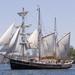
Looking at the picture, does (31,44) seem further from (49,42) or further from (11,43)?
(11,43)

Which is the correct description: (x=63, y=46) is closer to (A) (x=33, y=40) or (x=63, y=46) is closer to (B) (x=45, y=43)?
(B) (x=45, y=43)

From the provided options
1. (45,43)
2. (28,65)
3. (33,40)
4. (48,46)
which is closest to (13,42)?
(28,65)

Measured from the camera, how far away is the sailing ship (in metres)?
135

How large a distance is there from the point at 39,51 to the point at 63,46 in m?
6.51

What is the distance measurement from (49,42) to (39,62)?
6462 millimetres

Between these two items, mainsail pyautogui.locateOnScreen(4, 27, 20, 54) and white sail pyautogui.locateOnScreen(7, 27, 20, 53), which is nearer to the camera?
mainsail pyautogui.locateOnScreen(4, 27, 20, 54)

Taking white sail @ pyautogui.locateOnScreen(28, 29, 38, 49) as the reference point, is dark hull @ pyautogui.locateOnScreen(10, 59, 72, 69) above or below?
below

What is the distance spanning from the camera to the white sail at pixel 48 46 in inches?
5428

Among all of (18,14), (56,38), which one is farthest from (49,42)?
(18,14)

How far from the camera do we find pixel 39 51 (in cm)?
13875

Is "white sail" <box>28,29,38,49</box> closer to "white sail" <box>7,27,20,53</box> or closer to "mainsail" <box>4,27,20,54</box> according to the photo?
"white sail" <box>7,27,20,53</box>

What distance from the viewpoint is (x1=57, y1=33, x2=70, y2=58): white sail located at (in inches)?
5355

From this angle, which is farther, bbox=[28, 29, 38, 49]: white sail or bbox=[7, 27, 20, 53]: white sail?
bbox=[28, 29, 38, 49]: white sail

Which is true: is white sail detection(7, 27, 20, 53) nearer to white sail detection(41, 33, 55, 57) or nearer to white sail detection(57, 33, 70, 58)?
white sail detection(41, 33, 55, 57)
